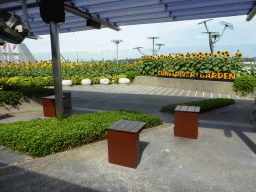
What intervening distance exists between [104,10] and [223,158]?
6310 millimetres

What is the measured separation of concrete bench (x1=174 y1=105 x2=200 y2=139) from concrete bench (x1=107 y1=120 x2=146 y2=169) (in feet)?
4.95

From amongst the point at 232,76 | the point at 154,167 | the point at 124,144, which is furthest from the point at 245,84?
the point at 124,144

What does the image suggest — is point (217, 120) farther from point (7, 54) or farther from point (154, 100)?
point (7, 54)

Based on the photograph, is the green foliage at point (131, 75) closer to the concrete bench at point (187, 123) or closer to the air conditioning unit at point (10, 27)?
the air conditioning unit at point (10, 27)

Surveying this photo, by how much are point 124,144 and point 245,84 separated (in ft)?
28.7

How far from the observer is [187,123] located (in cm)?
460

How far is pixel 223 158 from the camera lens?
3.66 metres

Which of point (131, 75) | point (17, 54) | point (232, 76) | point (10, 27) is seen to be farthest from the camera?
point (17, 54)

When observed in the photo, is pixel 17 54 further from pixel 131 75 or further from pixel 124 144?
pixel 124 144

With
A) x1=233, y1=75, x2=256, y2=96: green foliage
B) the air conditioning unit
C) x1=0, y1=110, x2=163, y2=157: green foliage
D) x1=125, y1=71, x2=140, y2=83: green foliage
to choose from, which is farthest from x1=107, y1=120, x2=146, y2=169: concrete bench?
x1=125, y1=71, x2=140, y2=83: green foliage

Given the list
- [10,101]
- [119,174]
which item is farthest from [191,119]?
[10,101]

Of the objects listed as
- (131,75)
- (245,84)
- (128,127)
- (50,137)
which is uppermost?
(131,75)

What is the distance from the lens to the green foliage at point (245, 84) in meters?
9.53

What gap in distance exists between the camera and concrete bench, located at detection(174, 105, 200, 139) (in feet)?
14.9
